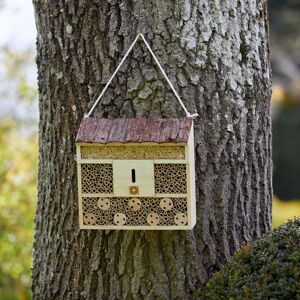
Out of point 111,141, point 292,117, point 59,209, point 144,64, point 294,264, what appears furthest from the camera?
point 292,117

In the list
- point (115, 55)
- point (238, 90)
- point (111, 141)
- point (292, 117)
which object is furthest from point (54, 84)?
point (292, 117)

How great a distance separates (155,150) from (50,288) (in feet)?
2.64

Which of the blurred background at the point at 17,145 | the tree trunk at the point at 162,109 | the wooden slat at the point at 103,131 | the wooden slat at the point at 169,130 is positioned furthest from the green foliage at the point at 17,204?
the wooden slat at the point at 169,130

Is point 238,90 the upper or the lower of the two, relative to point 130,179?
upper

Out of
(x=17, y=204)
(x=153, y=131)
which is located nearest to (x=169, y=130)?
(x=153, y=131)

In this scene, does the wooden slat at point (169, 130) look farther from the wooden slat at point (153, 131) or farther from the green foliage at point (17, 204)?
the green foliage at point (17, 204)

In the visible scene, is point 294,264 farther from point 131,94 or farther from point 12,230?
point 12,230

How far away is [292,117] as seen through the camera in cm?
1252

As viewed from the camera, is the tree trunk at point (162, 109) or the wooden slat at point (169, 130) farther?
the tree trunk at point (162, 109)

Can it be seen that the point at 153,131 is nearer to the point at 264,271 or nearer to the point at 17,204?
the point at 264,271

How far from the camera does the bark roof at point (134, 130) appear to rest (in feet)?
7.54

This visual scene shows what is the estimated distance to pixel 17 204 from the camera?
526 centimetres

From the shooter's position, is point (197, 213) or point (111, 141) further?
point (197, 213)

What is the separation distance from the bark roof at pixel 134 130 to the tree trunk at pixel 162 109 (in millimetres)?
111
